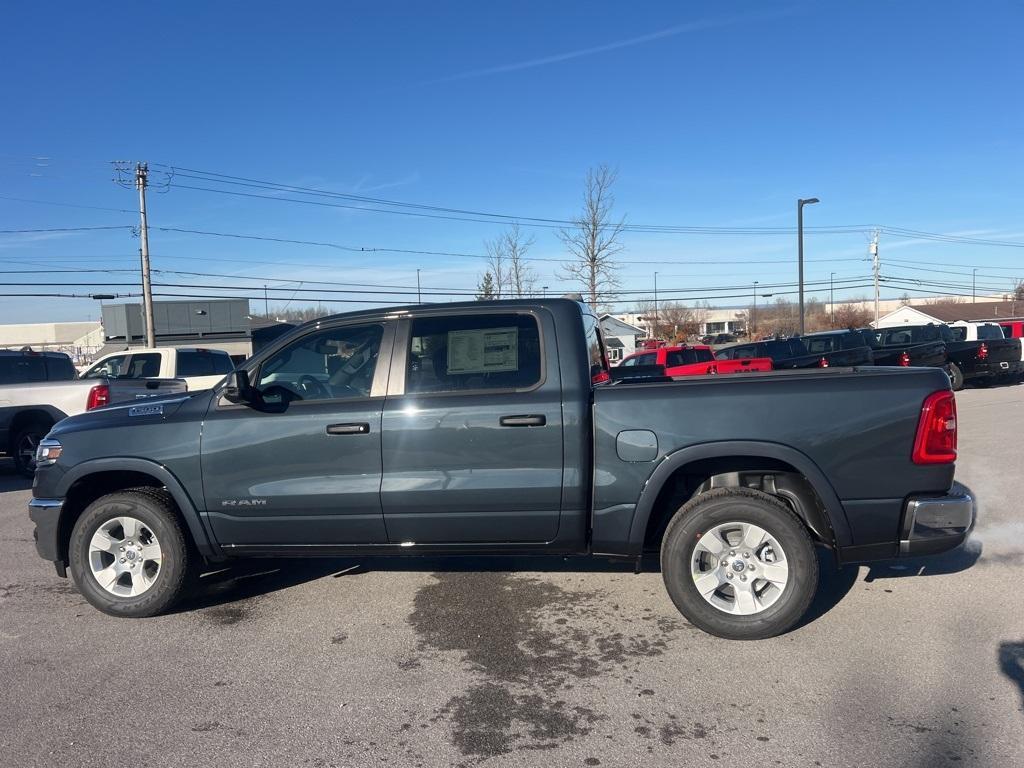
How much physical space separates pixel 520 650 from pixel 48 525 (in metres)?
3.04

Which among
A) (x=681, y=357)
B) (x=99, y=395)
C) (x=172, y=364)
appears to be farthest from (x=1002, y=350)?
(x=99, y=395)

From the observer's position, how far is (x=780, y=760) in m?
3.18

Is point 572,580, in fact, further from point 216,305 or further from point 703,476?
point 216,305

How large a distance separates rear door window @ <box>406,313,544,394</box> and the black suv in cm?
903

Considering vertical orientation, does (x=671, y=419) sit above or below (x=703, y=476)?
above

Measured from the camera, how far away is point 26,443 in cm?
1057

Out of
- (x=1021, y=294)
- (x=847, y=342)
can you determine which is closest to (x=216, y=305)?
(x=847, y=342)

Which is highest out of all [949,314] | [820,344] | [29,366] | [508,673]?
[949,314]

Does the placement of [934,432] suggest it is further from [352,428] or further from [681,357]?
[681,357]

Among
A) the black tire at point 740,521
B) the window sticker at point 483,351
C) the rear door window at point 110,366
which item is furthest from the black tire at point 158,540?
the rear door window at point 110,366

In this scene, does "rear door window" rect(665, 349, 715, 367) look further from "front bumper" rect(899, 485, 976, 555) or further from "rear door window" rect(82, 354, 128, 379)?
"front bumper" rect(899, 485, 976, 555)

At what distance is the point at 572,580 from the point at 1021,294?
4509 inches

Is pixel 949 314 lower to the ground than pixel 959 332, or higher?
higher

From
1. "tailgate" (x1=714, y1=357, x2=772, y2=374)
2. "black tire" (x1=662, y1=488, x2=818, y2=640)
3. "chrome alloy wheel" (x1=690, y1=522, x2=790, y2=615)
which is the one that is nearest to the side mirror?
"black tire" (x1=662, y1=488, x2=818, y2=640)
